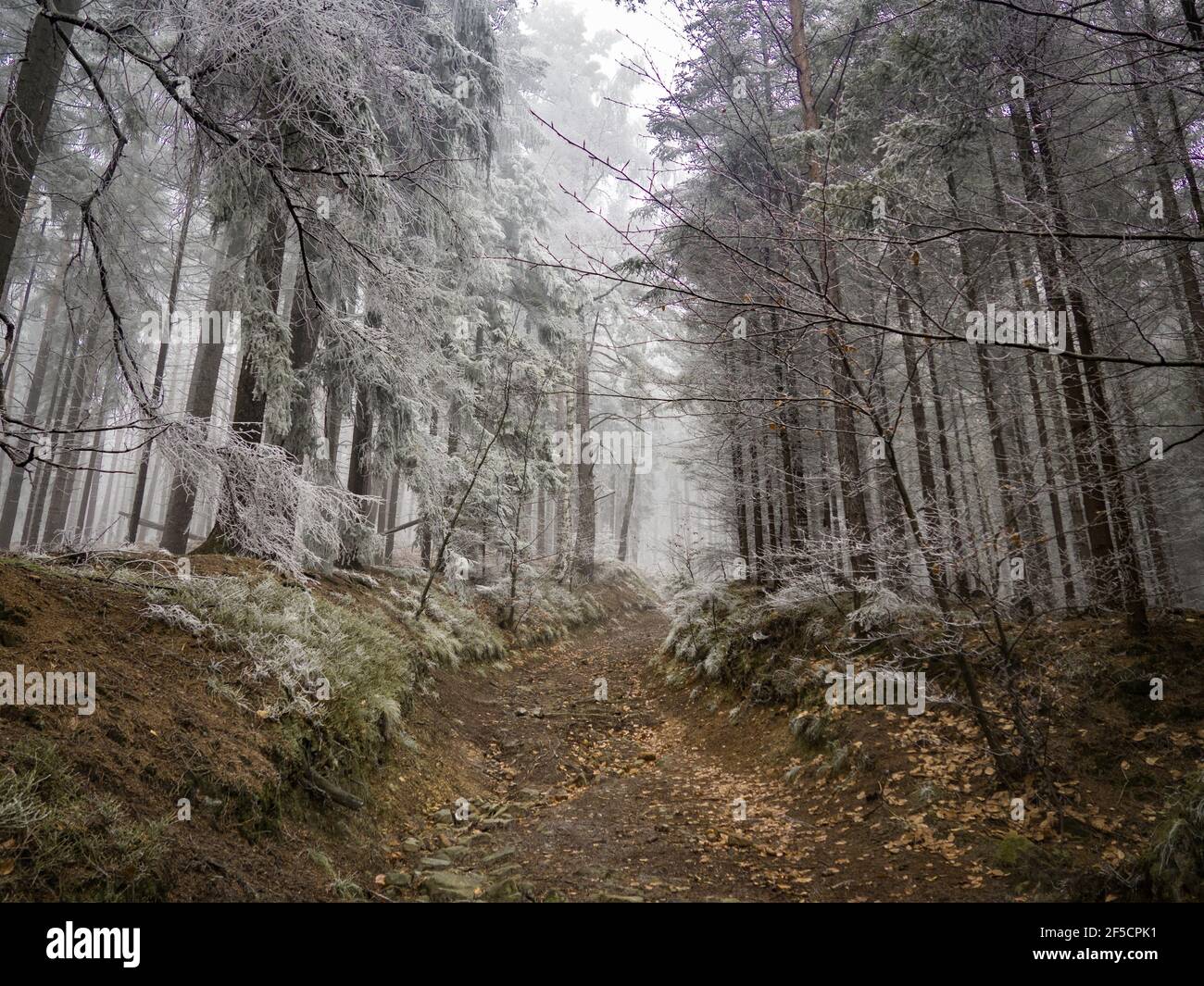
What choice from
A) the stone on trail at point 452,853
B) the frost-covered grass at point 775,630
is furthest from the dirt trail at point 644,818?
the frost-covered grass at point 775,630

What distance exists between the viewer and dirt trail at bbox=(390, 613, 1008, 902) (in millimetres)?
4359

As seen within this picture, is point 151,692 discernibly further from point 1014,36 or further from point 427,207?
point 1014,36

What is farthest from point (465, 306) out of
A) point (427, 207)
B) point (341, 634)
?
point (341, 634)

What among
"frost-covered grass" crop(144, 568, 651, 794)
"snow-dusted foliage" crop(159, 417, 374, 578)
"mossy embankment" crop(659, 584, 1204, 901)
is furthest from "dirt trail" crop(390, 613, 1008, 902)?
"snow-dusted foliage" crop(159, 417, 374, 578)

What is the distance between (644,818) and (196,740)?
392 centimetres

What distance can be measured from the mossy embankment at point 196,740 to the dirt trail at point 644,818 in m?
0.82

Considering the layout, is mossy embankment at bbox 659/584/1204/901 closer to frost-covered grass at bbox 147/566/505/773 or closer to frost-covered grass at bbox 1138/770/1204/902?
frost-covered grass at bbox 1138/770/1204/902

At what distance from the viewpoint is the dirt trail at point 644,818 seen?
436 cm

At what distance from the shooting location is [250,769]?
4.11 meters

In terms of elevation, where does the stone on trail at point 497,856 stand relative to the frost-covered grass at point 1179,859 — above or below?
below

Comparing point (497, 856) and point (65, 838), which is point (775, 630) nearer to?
point (497, 856)

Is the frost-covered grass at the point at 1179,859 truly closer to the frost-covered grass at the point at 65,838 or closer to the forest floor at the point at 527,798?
the forest floor at the point at 527,798

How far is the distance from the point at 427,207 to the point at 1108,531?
10020 millimetres
